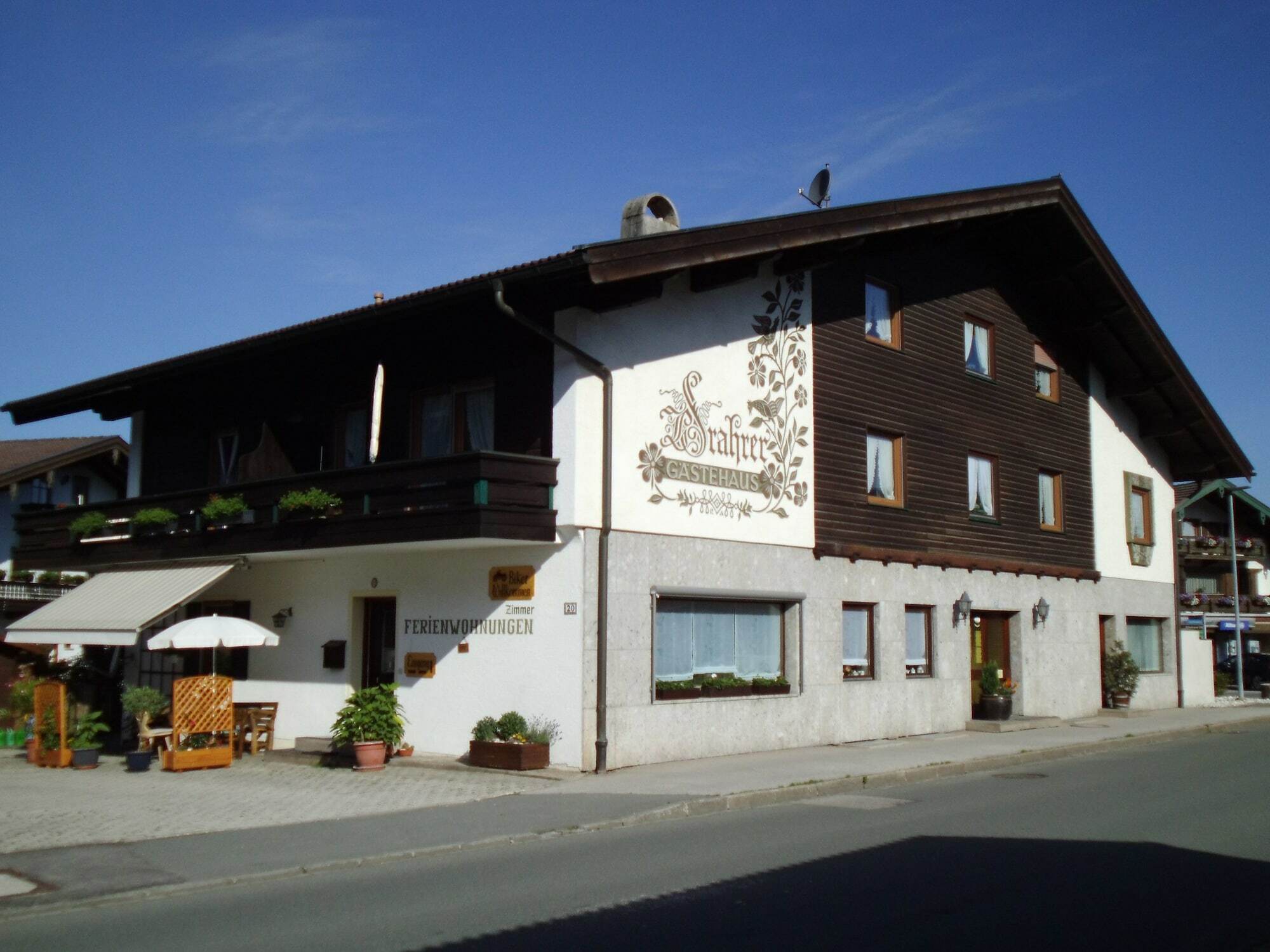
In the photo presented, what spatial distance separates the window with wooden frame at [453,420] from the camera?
17.0 metres

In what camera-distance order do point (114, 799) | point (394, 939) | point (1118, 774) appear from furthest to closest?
point (1118, 774), point (114, 799), point (394, 939)

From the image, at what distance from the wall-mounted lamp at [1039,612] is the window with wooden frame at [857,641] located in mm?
5570

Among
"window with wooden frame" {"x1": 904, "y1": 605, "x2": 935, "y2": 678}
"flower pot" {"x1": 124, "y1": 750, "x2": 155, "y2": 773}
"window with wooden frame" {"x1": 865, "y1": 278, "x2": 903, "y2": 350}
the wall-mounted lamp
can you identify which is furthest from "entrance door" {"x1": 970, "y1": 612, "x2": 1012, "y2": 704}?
"flower pot" {"x1": 124, "y1": 750, "x2": 155, "y2": 773}

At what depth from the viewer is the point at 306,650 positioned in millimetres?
18828

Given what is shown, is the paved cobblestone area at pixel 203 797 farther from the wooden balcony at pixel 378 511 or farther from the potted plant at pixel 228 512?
the potted plant at pixel 228 512

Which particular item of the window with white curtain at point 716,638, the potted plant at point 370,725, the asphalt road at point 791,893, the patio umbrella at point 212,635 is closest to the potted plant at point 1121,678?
the window with white curtain at point 716,638

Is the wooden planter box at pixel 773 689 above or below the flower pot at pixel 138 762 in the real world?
above

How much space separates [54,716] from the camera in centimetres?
1741

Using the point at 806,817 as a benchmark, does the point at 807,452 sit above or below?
above

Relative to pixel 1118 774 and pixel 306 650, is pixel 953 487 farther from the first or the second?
pixel 306 650

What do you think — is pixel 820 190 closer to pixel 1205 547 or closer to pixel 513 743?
pixel 513 743

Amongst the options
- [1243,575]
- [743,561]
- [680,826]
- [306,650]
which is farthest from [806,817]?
[1243,575]

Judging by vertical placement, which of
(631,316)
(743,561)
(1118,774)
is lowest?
(1118,774)

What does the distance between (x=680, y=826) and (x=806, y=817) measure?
4.52 feet
